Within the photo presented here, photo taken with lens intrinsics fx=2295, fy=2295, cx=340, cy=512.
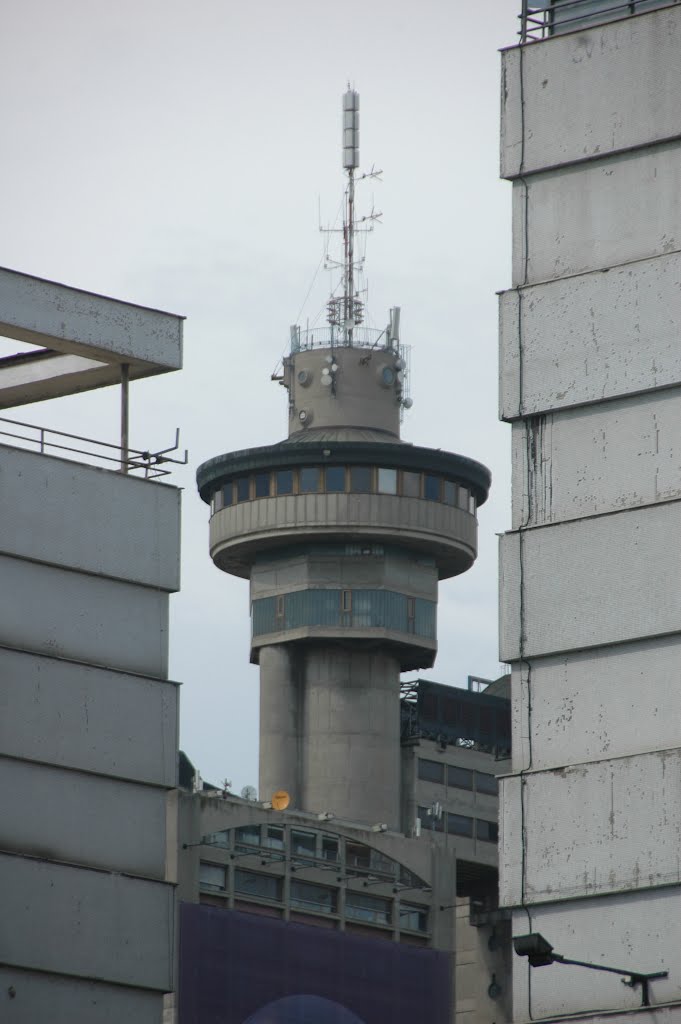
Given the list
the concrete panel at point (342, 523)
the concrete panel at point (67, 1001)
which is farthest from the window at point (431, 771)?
the concrete panel at point (67, 1001)

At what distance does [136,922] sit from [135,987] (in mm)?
1417

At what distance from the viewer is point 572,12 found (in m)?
46.4

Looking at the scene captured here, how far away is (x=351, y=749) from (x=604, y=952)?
10037 centimetres

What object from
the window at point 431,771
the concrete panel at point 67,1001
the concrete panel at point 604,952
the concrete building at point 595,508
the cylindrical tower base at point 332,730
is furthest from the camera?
the window at point 431,771

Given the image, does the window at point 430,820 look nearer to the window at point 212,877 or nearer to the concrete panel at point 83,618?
the window at point 212,877

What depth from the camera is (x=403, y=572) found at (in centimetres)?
14625

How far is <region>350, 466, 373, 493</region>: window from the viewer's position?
144375 mm

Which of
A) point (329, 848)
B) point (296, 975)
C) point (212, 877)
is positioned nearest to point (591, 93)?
point (212, 877)

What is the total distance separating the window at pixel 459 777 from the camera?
148250 mm

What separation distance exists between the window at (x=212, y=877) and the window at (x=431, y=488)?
4282 centimetres

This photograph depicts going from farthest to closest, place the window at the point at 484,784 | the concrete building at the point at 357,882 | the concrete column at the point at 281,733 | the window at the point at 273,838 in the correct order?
the window at the point at 484,784 → the concrete column at the point at 281,733 → the window at the point at 273,838 → the concrete building at the point at 357,882

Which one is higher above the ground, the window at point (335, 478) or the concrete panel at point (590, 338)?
the window at point (335, 478)

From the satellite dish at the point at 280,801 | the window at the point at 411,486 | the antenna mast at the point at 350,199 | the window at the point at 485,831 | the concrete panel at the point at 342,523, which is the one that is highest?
the antenna mast at the point at 350,199

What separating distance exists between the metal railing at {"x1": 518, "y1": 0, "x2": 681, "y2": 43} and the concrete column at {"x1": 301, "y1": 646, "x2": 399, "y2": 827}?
9672cm
